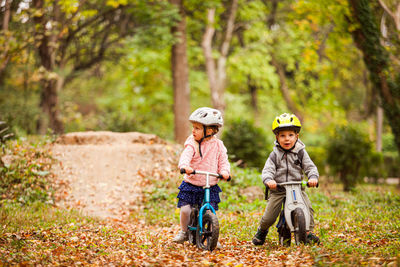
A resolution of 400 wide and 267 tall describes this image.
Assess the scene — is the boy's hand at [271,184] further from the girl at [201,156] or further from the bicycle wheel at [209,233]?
the bicycle wheel at [209,233]

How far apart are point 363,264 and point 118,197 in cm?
712

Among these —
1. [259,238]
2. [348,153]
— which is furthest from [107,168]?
[348,153]

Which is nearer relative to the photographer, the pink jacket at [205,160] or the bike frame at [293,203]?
the bike frame at [293,203]

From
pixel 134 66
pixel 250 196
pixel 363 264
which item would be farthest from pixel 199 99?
pixel 363 264

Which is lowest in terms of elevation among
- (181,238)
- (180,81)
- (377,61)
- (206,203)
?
(181,238)

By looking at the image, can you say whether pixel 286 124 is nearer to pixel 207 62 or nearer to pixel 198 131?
pixel 198 131

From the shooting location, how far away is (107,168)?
37.2ft

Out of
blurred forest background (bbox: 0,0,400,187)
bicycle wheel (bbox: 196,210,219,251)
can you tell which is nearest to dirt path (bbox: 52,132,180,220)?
blurred forest background (bbox: 0,0,400,187)

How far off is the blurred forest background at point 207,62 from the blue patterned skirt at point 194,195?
6.82 m

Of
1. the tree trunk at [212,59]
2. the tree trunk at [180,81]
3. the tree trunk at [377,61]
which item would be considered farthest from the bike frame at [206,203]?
the tree trunk at [212,59]

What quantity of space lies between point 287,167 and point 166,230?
3216 mm

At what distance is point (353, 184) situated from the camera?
13008 mm

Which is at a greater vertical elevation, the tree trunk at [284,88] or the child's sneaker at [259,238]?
the tree trunk at [284,88]

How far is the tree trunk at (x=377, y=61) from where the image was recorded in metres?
11.2
